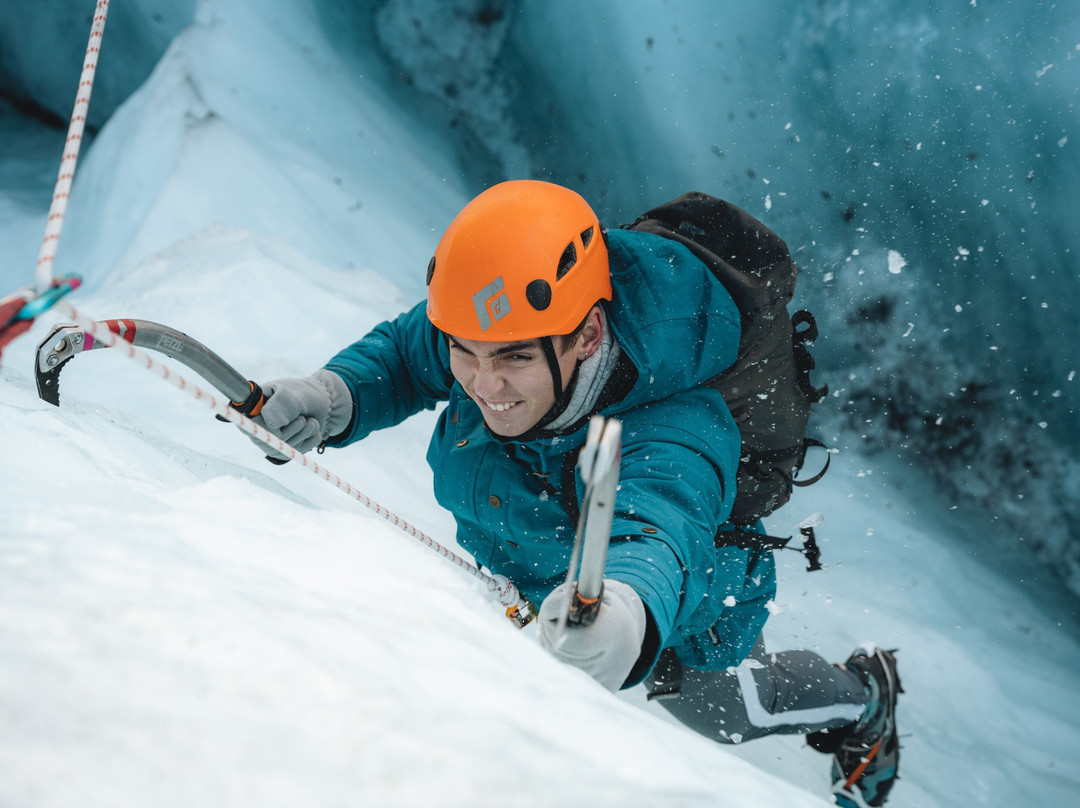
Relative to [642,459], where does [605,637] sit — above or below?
below

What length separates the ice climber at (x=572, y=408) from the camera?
1085 mm

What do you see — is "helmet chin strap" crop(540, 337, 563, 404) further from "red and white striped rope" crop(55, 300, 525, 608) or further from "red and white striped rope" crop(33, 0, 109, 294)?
"red and white striped rope" crop(33, 0, 109, 294)

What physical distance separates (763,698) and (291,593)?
67.3 inches

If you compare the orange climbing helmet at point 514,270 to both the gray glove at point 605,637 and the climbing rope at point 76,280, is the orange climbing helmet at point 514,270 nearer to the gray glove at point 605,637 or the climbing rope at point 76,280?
the climbing rope at point 76,280

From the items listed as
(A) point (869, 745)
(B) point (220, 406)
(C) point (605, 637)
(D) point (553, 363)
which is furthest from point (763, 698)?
(B) point (220, 406)

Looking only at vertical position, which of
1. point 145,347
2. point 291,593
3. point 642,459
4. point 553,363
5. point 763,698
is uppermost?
point 553,363

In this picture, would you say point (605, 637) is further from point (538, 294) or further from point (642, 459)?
point (538, 294)

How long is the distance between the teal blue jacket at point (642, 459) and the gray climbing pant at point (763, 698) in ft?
0.46

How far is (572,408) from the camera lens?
54.1 inches

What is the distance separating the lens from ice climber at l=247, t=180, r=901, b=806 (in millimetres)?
1085

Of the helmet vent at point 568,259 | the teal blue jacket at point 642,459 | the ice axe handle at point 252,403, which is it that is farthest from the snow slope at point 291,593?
the helmet vent at point 568,259

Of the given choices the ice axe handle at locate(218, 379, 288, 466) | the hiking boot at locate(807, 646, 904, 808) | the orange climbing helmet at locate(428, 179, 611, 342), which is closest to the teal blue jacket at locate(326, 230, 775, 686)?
the orange climbing helmet at locate(428, 179, 611, 342)

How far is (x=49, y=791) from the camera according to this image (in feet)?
1.24

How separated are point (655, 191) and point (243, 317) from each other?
7.22ft
